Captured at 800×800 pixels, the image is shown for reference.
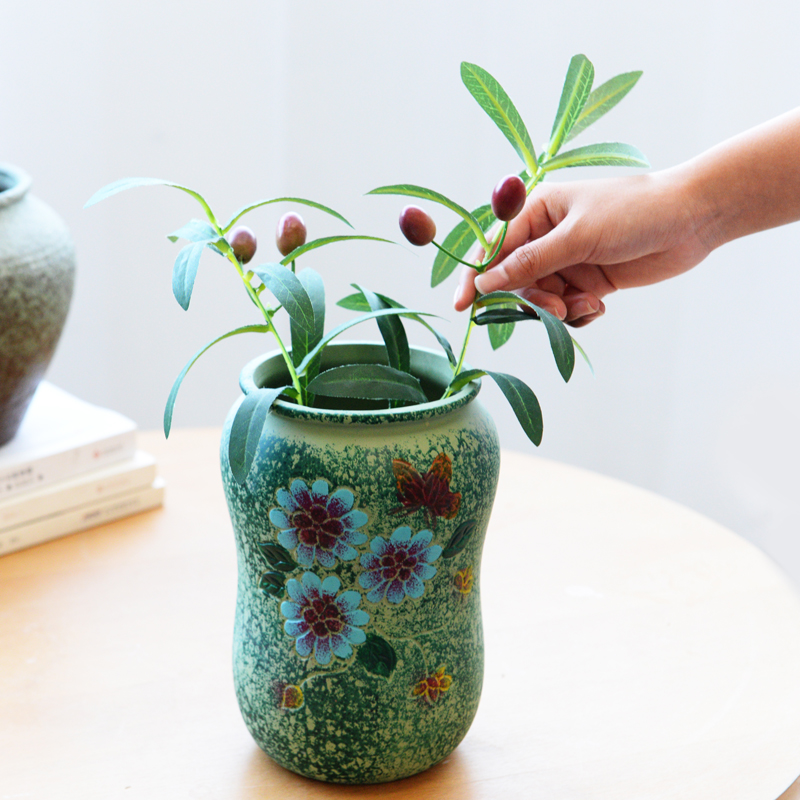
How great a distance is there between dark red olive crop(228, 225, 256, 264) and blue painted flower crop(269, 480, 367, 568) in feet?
0.51

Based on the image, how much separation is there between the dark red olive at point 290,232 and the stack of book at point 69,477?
51 centimetres

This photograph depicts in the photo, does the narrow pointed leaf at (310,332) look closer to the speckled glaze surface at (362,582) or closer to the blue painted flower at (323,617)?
the speckled glaze surface at (362,582)

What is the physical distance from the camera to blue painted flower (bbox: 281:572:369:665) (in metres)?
0.64

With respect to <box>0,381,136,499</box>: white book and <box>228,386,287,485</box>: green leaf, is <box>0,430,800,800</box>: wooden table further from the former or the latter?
<box>228,386,287,485</box>: green leaf

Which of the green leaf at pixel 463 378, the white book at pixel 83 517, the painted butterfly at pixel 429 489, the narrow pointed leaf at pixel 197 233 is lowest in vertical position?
the white book at pixel 83 517

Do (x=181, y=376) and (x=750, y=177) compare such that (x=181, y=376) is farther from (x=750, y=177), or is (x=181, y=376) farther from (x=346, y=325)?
(x=750, y=177)

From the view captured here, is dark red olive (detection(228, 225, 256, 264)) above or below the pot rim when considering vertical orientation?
above

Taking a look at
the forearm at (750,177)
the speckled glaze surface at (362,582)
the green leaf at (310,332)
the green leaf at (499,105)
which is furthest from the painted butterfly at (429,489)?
the forearm at (750,177)

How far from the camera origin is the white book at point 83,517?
103 cm

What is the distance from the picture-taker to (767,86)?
154 cm

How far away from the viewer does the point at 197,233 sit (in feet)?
2.05

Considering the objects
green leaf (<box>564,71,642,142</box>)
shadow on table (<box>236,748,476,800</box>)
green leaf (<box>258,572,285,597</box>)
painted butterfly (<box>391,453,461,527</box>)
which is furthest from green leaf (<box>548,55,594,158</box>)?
shadow on table (<box>236,748,476,800</box>)

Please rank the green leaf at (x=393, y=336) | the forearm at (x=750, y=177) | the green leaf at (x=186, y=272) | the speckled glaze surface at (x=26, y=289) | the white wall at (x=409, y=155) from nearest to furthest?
the green leaf at (x=186, y=272) → the green leaf at (x=393, y=336) → the forearm at (x=750, y=177) → the speckled glaze surface at (x=26, y=289) → the white wall at (x=409, y=155)

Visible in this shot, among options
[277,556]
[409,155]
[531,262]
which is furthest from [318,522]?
[409,155]
